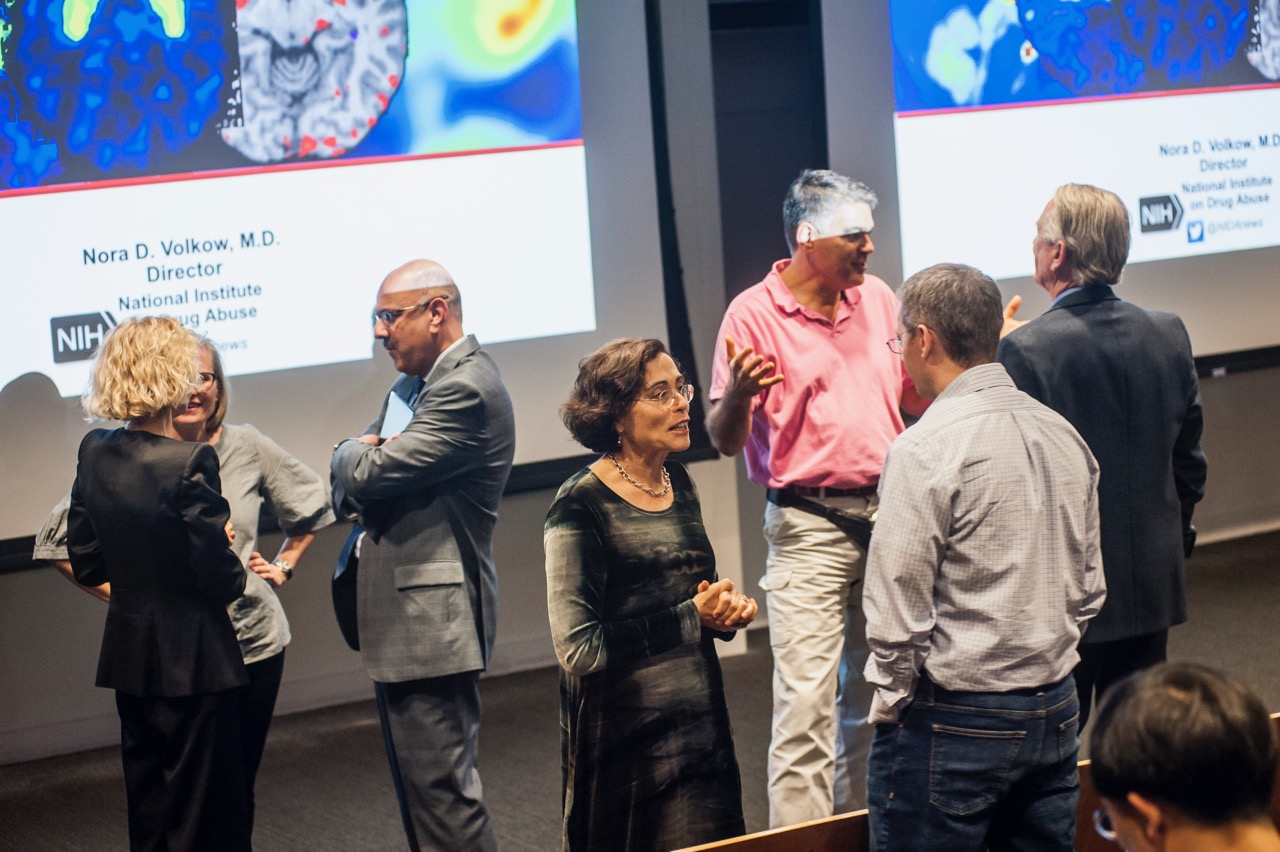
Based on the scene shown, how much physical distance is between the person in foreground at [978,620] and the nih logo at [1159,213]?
12.7 feet

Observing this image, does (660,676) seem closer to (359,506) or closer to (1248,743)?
(359,506)

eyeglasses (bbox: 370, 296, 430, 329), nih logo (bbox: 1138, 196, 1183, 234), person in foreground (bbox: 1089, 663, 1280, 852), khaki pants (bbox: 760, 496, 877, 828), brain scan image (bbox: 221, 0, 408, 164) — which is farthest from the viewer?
nih logo (bbox: 1138, 196, 1183, 234)

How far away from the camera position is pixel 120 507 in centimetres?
259

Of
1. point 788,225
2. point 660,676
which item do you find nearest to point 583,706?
point 660,676

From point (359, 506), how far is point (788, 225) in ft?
4.41

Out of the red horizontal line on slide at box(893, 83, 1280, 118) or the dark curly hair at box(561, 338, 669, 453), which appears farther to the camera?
the red horizontal line on slide at box(893, 83, 1280, 118)

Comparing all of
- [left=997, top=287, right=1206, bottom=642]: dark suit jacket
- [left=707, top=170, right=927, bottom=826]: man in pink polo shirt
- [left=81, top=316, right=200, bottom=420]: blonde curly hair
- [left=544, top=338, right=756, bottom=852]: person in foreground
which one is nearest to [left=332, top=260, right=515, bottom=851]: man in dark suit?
[left=81, top=316, right=200, bottom=420]: blonde curly hair

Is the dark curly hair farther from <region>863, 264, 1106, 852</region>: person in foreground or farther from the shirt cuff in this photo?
<region>863, 264, 1106, 852</region>: person in foreground

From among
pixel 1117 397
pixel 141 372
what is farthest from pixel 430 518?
pixel 1117 397

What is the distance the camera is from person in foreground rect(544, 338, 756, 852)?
7.56 ft

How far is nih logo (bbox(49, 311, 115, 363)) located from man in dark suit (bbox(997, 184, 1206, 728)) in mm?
→ 2667

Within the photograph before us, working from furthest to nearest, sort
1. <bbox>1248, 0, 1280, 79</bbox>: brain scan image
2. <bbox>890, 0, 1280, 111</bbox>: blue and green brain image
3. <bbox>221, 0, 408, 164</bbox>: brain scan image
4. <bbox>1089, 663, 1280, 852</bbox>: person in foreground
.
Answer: <bbox>1248, 0, 1280, 79</bbox>: brain scan image → <bbox>890, 0, 1280, 111</bbox>: blue and green brain image → <bbox>221, 0, 408, 164</bbox>: brain scan image → <bbox>1089, 663, 1280, 852</bbox>: person in foreground

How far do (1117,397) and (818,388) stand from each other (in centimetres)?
75

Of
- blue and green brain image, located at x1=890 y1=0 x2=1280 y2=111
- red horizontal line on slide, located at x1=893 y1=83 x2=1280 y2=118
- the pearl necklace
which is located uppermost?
blue and green brain image, located at x1=890 y1=0 x2=1280 y2=111
